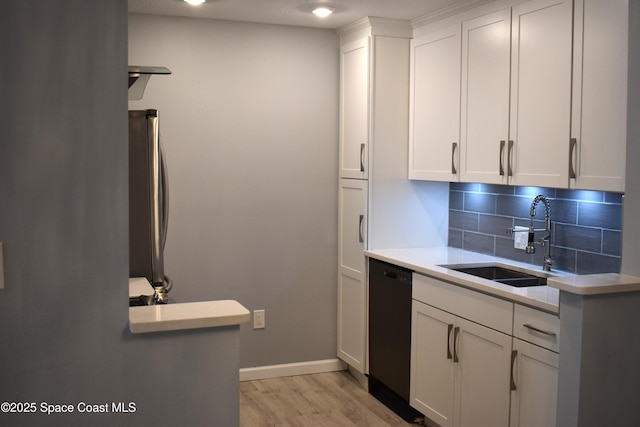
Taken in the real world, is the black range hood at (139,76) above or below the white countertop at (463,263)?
above

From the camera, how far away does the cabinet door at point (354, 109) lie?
4.26 m

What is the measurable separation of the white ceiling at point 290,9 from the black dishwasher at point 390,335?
1445mm

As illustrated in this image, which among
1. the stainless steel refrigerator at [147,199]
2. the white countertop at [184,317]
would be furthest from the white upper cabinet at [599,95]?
the stainless steel refrigerator at [147,199]

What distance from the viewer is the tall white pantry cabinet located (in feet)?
13.8

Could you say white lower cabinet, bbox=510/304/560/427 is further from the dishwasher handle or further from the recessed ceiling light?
the recessed ceiling light

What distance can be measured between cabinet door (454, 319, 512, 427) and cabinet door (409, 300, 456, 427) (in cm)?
7

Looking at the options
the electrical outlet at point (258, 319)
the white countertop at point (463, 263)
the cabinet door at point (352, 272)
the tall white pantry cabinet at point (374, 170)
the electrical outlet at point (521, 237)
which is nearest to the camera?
the white countertop at point (463, 263)

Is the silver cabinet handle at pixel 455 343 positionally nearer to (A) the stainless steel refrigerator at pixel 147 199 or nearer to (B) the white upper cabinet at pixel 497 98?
(B) the white upper cabinet at pixel 497 98

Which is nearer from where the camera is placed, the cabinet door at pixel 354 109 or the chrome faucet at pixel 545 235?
the chrome faucet at pixel 545 235

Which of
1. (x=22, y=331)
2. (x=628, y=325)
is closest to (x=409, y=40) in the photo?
(x=628, y=325)

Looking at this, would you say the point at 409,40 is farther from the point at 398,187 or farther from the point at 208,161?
the point at 208,161

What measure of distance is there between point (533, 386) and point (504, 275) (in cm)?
97

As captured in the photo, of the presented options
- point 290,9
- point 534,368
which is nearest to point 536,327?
point 534,368

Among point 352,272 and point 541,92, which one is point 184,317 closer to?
point 541,92
